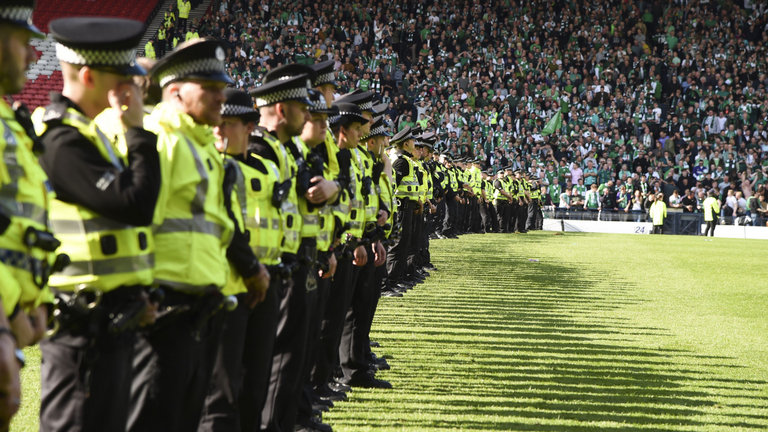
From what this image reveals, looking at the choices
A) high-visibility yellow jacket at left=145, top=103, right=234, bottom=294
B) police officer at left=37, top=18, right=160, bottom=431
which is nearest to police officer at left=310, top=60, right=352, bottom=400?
high-visibility yellow jacket at left=145, top=103, right=234, bottom=294

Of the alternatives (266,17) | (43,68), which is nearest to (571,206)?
(266,17)

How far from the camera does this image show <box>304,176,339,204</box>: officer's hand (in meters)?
4.79

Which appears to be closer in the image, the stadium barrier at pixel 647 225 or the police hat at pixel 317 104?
the police hat at pixel 317 104

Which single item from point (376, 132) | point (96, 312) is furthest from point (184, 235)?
point (376, 132)

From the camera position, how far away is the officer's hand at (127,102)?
3133 millimetres

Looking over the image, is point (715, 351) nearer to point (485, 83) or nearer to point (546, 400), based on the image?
point (546, 400)

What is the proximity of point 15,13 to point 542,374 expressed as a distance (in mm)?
5780

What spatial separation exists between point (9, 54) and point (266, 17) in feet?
118

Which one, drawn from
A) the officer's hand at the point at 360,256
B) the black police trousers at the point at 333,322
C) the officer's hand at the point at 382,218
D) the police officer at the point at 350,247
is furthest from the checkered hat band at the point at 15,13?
the officer's hand at the point at 382,218

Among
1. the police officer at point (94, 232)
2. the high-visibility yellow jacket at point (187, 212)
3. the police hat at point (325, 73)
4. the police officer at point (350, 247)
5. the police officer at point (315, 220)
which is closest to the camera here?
the police officer at point (94, 232)

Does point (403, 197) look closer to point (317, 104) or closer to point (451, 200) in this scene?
point (317, 104)

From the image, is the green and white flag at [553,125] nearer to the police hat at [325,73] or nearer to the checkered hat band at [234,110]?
the police hat at [325,73]

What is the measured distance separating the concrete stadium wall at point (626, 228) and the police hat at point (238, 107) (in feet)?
Result: 103

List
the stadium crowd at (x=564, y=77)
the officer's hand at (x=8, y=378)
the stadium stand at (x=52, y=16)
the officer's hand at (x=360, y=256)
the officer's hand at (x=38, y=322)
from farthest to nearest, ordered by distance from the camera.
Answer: the stadium crowd at (x=564, y=77)
the stadium stand at (x=52, y=16)
the officer's hand at (x=360, y=256)
the officer's hand at (x=38, y=322)
the officer's hand at (x=8, y=378)
